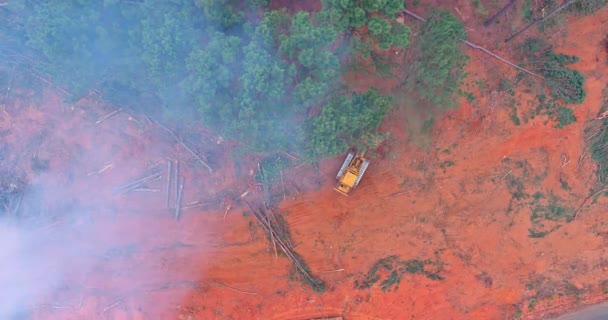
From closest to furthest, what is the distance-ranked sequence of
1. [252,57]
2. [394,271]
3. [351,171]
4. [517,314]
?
[252,57] < [351,171] < [394,271] < [517,314]

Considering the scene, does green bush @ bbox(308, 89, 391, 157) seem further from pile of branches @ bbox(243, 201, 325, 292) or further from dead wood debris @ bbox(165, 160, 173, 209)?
dead wood debris @ bbox(165, 160, 173, 209)

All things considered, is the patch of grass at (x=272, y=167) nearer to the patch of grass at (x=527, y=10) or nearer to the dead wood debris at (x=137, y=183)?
the dead wood debris at (x=137, y=183)

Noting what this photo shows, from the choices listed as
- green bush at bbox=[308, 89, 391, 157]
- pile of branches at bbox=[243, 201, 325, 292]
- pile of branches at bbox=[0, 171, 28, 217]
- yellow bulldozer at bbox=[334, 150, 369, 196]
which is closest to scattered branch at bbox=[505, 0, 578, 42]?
green bush at bbox=[308, 89, 391, 157]

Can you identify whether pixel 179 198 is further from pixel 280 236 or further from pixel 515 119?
pixel 515 119

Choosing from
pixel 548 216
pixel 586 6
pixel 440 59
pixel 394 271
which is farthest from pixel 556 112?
pixel 394 271

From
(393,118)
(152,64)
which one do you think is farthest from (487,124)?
(152,64)

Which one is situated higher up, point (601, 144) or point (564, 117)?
point (601, 144)

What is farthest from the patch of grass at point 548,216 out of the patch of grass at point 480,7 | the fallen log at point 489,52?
the patch of grass at point 480,7

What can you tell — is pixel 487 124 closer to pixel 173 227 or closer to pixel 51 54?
pixel 173 227
